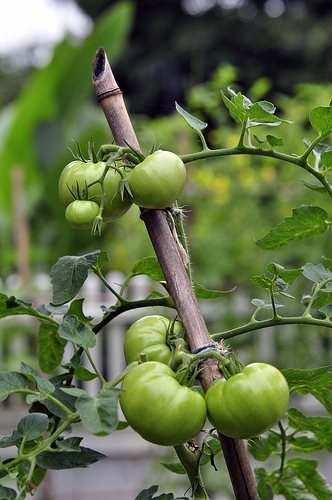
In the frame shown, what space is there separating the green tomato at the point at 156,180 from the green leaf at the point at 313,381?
17 cm

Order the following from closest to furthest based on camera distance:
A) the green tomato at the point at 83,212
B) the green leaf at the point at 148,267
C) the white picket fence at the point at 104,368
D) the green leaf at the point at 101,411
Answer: the green leaf at the point at 101,411
the green tomato at the point at 83,212
the green leaf at the point at 148,267
the white picket fence at the point at 104,368

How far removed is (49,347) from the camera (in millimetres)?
687

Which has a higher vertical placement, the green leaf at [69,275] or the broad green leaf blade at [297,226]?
the green leaf at [69,275]

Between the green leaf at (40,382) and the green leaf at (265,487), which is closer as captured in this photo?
the green leaf at (40,382)

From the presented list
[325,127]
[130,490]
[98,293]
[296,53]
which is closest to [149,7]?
[296,53]

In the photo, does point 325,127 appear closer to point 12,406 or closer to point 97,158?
point 97,158

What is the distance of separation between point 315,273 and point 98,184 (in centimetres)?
20

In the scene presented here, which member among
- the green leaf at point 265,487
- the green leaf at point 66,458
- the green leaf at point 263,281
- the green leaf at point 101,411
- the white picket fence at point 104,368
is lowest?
the white picket fence at point 104,368

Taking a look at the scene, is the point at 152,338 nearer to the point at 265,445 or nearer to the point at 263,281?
the point at 263,281

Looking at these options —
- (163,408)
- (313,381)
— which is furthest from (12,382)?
(313,381)

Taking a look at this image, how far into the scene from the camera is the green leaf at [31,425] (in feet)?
1.70

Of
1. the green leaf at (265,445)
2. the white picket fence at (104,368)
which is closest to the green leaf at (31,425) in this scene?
the green leaf at (265,445)

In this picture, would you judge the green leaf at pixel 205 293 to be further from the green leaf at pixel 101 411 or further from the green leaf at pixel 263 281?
the green leaf at pixel 101 411

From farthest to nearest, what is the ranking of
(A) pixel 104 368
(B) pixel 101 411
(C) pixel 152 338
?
(A) pixel 104 368 → (C) pixel 152 338 → (B) pixel 101 411
